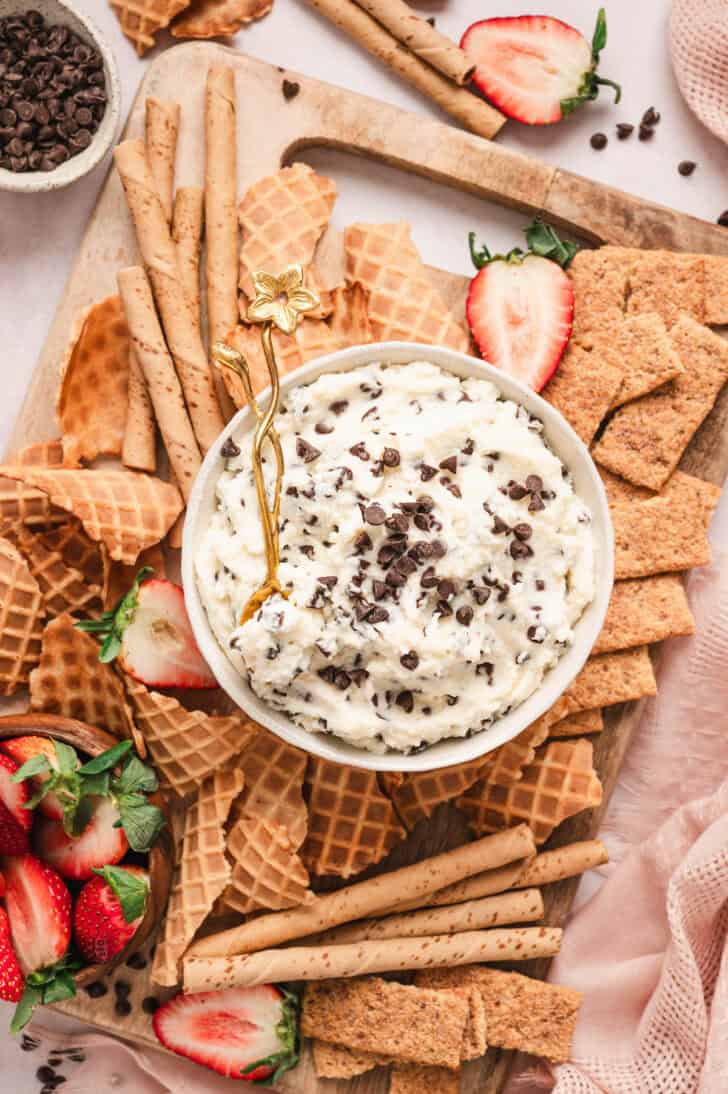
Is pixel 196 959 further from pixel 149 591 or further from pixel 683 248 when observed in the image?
pixel 683 248

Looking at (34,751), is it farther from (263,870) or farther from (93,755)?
(263,870)

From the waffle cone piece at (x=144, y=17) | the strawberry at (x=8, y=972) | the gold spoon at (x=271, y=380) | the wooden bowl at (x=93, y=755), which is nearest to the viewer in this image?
the gold spoon at (x=271, y=380)

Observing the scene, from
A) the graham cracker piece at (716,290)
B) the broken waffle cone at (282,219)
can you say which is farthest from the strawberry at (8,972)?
the graham cracker piece at (716,290)

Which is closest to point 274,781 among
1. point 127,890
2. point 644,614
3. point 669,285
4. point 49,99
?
point 127,890

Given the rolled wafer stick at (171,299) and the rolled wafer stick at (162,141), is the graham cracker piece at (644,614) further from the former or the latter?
the rolled wafer stick at (162,141)

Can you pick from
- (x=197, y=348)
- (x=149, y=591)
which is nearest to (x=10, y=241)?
(x=197, y=348)

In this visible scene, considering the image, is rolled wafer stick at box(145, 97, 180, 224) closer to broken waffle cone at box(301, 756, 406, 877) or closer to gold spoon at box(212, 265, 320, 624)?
Answer: gold spoon at box(212, 265, 320, 624)
